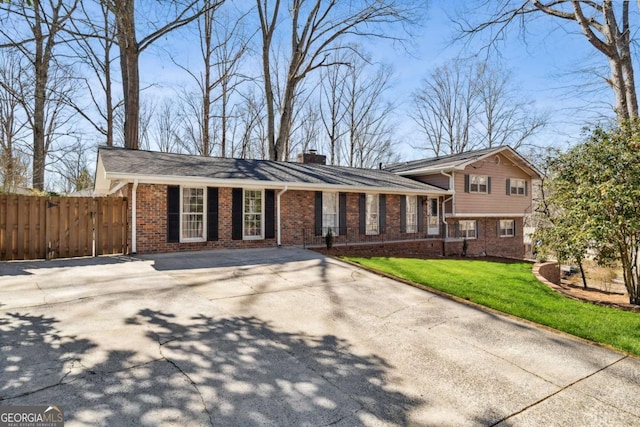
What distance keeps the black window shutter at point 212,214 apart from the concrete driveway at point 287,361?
4769mm

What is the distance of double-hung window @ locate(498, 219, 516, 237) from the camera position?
20.2 meters

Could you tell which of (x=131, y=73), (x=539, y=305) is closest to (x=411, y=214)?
(x=539, y=305)

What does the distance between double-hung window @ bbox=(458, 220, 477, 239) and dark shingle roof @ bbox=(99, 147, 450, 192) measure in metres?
2.73

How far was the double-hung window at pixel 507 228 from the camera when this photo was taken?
794 inches

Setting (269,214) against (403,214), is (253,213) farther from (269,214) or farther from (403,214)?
(403,214)

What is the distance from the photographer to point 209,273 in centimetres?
778

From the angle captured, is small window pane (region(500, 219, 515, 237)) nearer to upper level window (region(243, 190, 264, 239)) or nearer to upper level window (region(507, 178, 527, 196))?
upper level window (region(507, 178, 527, 196))

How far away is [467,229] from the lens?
733 inches

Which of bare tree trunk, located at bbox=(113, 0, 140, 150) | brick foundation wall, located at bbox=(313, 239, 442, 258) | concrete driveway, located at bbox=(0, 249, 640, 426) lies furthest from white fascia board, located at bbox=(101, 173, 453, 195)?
bare tree trunk, located at bbox=(113, 0, 140, 150)

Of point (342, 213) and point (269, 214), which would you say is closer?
point (269, 214)

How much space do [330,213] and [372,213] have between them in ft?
6.94

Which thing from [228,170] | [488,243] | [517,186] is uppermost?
[517,186]

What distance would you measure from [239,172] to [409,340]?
9667 mm

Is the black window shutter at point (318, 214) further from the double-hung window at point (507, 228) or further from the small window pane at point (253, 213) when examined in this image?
the double-hung window at point (507, 228)
